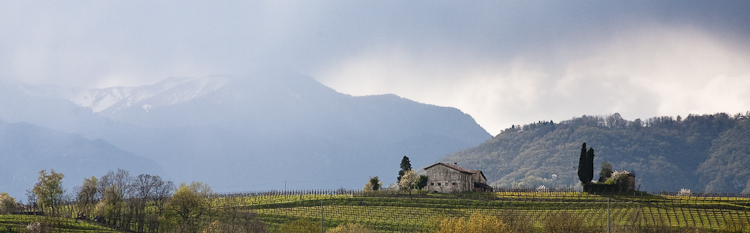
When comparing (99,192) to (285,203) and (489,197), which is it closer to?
(285,203)

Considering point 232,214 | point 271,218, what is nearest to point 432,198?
point 271,218

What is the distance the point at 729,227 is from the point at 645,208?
18759mm

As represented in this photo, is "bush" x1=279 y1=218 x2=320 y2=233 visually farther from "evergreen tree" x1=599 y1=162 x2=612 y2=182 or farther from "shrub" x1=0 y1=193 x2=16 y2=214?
"evergreen tree" x1=599 y1=162 x2=612 y2=182

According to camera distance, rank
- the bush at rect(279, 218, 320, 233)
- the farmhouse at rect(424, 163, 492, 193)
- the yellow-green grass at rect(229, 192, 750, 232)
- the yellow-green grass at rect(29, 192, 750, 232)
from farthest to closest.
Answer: the farmhouse at rect(424, 163, 492, 193) < the yellow-green grass at rect(229, 192, 750, 232) < the yellow-green grass at rect(29, 192, 750, 232) < the bush at rect(279, 218, 320, 233)

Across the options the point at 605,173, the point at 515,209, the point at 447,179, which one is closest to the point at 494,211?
the point at 515,209

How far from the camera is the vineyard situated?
8094 cm

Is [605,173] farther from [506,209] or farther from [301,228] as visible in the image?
[301,228]

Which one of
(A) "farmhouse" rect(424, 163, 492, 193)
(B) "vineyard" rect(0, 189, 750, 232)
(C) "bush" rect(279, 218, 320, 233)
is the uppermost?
(A) "farmhouse" rect(424, 163, 492, 193)

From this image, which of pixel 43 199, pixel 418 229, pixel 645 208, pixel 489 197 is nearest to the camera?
pixel 418 229

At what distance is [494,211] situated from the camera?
9588 cm

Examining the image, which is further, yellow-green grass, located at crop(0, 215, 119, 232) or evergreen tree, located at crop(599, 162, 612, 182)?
evergreen tree, located at crop(599, 162, 612, 182)

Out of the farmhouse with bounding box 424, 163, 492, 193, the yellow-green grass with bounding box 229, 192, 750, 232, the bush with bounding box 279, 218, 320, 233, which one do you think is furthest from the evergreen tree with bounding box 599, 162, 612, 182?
the bush with bounding box 279, 218, 320, 233

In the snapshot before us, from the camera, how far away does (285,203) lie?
117188mm

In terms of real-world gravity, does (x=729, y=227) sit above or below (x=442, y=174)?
below
